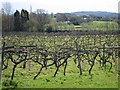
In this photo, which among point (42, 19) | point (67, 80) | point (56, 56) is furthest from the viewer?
point (42, 19)

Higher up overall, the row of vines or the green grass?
the row of vines

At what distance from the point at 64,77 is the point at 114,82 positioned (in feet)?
9.54

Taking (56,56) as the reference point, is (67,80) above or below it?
below

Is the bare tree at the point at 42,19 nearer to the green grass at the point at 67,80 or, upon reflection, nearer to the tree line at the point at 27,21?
the tree line at the point at 27,21

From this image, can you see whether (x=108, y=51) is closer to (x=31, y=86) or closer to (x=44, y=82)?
(x=44, y=82)

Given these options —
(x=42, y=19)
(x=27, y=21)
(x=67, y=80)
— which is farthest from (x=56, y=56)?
(x=42, y=19)

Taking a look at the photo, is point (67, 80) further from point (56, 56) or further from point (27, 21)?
point (27, 21)

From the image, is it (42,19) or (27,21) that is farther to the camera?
(42,19)

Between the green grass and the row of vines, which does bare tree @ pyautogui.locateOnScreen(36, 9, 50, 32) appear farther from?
the green grass

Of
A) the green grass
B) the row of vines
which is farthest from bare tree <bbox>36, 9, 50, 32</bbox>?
the green grass

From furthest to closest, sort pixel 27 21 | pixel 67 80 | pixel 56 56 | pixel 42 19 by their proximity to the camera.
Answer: pixel 42 19 < pixel 27 21 < pixel 56 56 < pixel 67 80

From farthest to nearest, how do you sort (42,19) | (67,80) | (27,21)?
1. (42,19)
2. (27,21)
3. (67,80)


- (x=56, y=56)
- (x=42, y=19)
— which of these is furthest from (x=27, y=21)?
(x=56, y=56)

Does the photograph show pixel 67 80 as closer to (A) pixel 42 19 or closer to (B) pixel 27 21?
(B) pixel 27 21
